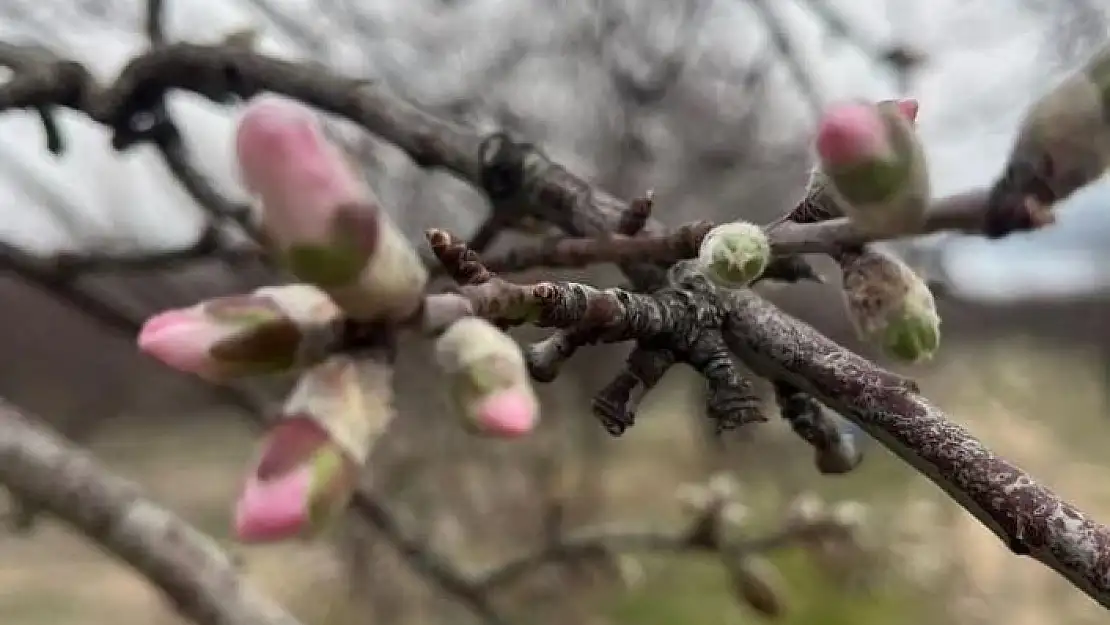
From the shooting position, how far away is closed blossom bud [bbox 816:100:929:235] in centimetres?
19

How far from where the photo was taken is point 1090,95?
184 millimetres

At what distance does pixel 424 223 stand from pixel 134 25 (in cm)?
36

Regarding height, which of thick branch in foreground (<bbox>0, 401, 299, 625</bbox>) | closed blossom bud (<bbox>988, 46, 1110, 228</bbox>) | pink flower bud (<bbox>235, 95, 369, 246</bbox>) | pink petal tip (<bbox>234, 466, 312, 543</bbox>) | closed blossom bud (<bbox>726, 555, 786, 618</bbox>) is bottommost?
thick branch in foreground (<bbox>0, 401, 299, 625</bbox>)

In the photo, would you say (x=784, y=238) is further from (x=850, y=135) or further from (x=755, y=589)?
(x=755, y=589)

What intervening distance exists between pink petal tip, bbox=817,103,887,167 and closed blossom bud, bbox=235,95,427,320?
79 millimetres

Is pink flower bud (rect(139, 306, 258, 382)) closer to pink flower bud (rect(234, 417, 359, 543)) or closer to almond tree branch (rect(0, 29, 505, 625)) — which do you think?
pink flower bud (rect(234, 417, 359, 543))

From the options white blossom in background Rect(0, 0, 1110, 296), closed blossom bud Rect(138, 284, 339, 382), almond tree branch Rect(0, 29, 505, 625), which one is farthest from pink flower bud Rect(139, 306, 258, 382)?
white blossom in background Rect(0, 0, 1110, 296)

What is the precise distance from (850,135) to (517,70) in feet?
3.66

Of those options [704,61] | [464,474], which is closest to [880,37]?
[704,61]

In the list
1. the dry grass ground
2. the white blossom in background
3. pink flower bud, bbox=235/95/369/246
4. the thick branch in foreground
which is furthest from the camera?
the dry grass ground

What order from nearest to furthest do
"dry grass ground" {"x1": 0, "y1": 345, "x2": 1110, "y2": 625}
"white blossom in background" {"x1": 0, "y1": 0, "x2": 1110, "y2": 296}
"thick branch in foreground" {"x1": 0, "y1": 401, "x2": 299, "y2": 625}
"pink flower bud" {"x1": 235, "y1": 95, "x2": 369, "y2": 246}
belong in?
1. "pink flower bud" {"x1": 235, "y1": 95, "x2": 369, "y2": 246}
2. "thick branch in foreground" {"x1": 0, "y1": 401, "x2": 299, "y2": 625}
3. "white blossom in background" {"x1": 0, "y1": 0, "x2": 1110, "y2": 296}
4. "dry grass ground" {"x1": 0, "y1": 345, "x2": 1110, "y2": 625}

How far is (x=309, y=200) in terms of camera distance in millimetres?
169

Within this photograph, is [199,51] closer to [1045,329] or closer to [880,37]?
[880,37]

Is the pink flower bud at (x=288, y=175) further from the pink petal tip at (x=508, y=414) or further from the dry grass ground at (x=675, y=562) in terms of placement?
the dry grass ground at (x=675, y=562)
